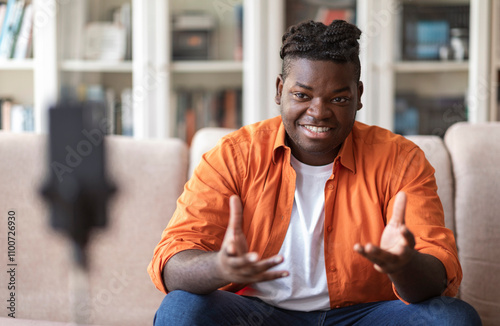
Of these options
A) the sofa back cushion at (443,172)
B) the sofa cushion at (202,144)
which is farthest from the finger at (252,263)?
the sofa back cushion at (443,172)

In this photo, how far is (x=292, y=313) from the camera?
48.8 inches

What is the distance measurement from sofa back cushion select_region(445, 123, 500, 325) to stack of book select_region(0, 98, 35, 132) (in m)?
1.92

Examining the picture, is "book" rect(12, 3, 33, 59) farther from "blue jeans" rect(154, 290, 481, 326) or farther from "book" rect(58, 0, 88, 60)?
"blue jeans" rect(154, 290, 481, 326)

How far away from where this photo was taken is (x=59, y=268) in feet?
4.96

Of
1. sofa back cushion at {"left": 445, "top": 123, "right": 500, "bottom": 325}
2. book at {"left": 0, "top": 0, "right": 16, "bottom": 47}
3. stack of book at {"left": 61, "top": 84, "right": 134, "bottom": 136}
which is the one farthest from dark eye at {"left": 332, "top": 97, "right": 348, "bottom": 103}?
book at {"left": 0, "top": 0, "right": 16, "bottom": 47}

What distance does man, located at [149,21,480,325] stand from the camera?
118 cm

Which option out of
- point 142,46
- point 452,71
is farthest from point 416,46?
point 142,46

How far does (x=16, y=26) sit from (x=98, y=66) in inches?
15.7

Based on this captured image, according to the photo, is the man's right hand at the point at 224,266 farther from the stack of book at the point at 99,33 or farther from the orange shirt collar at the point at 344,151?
the stack of book at the point at 99,33

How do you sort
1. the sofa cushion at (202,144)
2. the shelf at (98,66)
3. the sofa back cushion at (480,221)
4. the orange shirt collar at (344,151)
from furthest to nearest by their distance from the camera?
the shelf at (98,66), the sofa cushion at (202,144), the sofa back cushion at (480,221), the orange shirt collar at (344,151)

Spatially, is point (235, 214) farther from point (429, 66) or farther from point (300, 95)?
point (429, 66)

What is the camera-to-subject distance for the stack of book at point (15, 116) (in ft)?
8.30

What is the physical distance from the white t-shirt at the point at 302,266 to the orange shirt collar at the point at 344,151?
0.09 metres

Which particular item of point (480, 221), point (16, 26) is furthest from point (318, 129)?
point (16, 26)
